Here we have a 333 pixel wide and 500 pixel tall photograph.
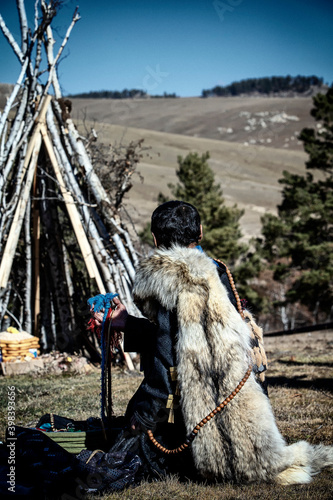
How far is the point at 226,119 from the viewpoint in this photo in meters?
85.9

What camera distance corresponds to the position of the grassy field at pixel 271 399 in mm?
2072

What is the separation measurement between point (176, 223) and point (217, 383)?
2.60 ft

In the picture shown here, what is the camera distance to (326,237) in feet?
62.0

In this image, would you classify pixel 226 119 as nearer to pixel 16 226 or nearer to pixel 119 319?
pixel 16 226

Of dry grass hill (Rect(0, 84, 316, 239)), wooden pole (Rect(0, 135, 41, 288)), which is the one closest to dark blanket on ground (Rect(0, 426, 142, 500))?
wooden pole (Rect(0, 135, 41, 288))

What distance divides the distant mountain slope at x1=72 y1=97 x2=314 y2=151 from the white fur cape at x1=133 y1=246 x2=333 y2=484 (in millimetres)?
76016

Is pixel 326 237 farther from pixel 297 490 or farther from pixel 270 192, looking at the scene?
pixel 270 192

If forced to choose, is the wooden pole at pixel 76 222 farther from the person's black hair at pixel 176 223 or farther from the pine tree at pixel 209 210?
the pine tree at pixel 209 210

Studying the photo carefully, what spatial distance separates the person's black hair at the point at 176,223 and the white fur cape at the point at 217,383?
121 mm

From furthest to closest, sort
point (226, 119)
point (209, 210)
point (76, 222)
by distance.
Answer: point (226, 119) → point (209, 210) → point (76, 222)

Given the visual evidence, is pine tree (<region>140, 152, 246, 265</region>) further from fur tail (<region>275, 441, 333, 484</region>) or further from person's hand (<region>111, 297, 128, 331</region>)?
fur tail (<region>275, 441, 333, 484</region>)

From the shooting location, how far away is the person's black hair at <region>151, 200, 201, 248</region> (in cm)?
229

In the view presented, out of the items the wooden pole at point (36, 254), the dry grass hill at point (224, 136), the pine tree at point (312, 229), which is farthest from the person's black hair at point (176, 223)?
the dry grass hill at point (224, 136)

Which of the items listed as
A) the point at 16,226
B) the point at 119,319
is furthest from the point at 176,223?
the point at 16,226
